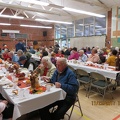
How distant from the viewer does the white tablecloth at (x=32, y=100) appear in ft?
5.73

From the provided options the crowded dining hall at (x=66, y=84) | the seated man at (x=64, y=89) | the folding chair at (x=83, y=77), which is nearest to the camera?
the crowded dining hall at (x=66, y=84)

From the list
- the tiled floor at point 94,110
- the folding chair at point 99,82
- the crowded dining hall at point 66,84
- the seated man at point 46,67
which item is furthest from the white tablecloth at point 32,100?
the folding chair at point 99,82

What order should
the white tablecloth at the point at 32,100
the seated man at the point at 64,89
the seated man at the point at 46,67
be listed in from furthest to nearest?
the seated man at the point at 46,67 < the seated man at the point at 64,89 < the white tablecloth at the point at 32,100

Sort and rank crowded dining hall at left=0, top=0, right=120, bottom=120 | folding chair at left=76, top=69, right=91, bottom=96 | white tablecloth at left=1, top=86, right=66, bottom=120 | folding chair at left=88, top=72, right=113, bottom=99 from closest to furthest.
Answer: white tablecloth at left=1, top=86, right=66, bottom=120
crowded dining hall at left=0, top=0, right=120, bottom=120
folding chair at left=88, top=72, right=113, bottom=99
folding chair at left=76, top=69, right=91, bottom=96

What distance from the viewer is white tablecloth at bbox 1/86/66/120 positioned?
175 cm

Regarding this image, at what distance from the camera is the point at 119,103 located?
3.37m

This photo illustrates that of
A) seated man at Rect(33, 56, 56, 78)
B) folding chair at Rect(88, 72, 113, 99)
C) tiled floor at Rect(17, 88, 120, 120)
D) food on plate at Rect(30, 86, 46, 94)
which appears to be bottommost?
tiled floor at Rect(17, 88, 120, 120)

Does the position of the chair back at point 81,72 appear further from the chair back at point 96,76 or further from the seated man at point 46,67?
the seated man at point 46,67

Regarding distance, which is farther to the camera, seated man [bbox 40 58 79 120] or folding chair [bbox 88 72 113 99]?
folding chair [bbox 88 72 113 99]

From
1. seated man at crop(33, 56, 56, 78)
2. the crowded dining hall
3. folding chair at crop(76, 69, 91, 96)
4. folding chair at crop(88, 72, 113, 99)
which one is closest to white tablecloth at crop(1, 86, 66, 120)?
the crowded dining hall

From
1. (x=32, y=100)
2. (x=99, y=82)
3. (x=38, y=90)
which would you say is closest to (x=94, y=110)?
(x=99, y=82)

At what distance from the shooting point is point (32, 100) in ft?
6.11

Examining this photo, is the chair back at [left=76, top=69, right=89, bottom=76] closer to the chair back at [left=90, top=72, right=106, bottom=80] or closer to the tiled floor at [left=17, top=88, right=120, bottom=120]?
the chair back at [left=90, top=72, right=106, bottom=80]

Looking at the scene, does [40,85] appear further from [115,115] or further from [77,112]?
[115,115]
